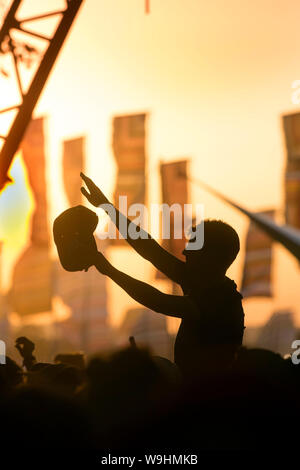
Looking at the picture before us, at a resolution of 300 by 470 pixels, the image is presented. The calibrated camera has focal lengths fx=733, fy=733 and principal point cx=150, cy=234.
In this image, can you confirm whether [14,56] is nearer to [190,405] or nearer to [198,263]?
[198,263]

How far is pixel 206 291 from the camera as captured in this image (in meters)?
2.40

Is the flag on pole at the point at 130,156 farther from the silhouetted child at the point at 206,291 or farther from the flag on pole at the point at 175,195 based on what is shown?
the silhouetted child at the point at 206,291

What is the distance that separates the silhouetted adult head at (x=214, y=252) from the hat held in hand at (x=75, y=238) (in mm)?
407

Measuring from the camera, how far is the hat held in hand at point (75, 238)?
213 centimetres

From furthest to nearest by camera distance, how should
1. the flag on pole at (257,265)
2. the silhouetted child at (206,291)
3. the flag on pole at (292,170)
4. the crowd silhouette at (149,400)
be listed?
the flag on pole at (257,265)
the flag on pole at (292,170)
the silhouetted child at (206,291)
the crowd silhouette at (149,400)

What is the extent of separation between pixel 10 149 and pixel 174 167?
58.2 ft

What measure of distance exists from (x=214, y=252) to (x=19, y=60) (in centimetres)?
451

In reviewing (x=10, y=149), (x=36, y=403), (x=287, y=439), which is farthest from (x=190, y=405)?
(x=10, y=149)

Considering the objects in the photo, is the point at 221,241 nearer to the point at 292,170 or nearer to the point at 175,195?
the point at 292,170

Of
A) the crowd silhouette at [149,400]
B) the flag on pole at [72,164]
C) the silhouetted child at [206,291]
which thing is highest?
the flag on pole at [72,164]

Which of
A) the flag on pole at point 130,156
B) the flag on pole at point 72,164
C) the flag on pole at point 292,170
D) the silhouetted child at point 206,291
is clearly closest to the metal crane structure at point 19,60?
the silhouetted child at point 206,291

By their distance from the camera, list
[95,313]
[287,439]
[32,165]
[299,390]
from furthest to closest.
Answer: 1. [95,313]
2. [32,165]
3. [299,390]
4. [287,439]

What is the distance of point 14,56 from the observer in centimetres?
638

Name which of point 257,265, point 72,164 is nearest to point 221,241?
point 72,164
